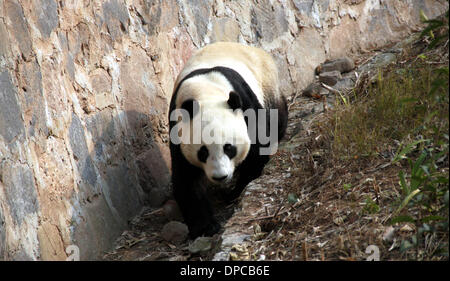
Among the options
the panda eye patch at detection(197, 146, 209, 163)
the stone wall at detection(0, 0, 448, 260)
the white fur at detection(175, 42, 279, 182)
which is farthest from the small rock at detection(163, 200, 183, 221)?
the panda eye patch at detection(197, 146, 209, 163)

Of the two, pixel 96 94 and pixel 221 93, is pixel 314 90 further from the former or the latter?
pixel 96 94

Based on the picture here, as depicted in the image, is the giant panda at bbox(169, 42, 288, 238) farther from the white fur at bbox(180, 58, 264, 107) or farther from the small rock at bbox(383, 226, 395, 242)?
the small rock at bbox(383, 226, 395, 242)

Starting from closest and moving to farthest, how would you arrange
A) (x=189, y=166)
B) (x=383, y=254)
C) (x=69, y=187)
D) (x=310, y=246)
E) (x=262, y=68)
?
1. (x=383, y=254)
2. (x=310, y=246)
3. (x=69, y=187)
4. (x=189, y=166)
5. (x=262, y=68)

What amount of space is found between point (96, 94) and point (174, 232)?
4.01 feet

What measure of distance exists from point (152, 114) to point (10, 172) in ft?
6.12

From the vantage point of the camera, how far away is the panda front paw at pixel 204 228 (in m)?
4.14

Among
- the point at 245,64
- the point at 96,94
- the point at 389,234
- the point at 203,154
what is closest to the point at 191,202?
the point at 203,154

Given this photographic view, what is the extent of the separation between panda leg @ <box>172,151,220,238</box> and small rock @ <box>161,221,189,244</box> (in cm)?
5

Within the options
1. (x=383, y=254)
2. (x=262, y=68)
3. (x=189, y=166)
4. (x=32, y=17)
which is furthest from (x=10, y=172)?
(x=262, y=68)

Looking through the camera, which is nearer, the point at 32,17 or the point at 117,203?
the point at 32,17

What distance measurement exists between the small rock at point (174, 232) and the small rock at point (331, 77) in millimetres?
2577

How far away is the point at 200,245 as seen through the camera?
3844 mm

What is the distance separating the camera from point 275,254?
10.2ft

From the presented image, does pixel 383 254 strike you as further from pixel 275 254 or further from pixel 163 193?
pixel 163 193
